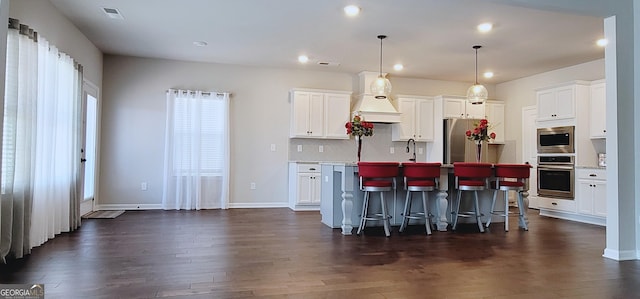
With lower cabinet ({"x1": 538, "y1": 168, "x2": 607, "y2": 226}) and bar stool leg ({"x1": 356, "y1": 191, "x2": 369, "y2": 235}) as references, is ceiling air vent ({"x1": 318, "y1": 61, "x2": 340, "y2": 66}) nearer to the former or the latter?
bar stool leg ({"x1": 356, "y1": 191, "x2": 369, "y2": 235})

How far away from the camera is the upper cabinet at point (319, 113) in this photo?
282 inches

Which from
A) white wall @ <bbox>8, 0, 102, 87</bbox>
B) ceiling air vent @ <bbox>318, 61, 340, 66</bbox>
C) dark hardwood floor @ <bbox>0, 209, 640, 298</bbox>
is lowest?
dark hardwood floor @ <bbox>0, 209, 640, 298</bbox>

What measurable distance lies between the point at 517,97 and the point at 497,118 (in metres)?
0.55

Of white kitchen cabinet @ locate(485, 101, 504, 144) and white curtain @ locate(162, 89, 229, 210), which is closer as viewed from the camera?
white curtain @ locate(162, 89, 229, 210)

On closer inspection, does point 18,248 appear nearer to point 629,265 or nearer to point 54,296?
point 54,296

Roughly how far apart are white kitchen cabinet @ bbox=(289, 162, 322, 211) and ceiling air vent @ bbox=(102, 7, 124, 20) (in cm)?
345

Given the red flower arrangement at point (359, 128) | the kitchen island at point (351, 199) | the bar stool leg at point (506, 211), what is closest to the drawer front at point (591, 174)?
A: the kitchen island at point (351, 199)

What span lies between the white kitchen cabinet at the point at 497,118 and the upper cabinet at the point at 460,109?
0.98 feet

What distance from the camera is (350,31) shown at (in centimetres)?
521

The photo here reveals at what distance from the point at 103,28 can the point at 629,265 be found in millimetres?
6387

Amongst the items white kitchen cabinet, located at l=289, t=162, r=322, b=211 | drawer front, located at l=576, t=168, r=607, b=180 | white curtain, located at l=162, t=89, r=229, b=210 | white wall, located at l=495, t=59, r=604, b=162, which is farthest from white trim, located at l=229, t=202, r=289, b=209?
drawer front, located at l=576, t=168, r=607, b=180

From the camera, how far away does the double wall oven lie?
625 cm

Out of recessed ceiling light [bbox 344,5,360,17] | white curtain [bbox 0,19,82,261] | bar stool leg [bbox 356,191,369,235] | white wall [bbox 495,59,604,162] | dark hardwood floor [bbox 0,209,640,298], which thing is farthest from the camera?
white wall [bbox 495,59,604,162]

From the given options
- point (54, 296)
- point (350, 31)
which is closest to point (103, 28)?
point (350, 31)
